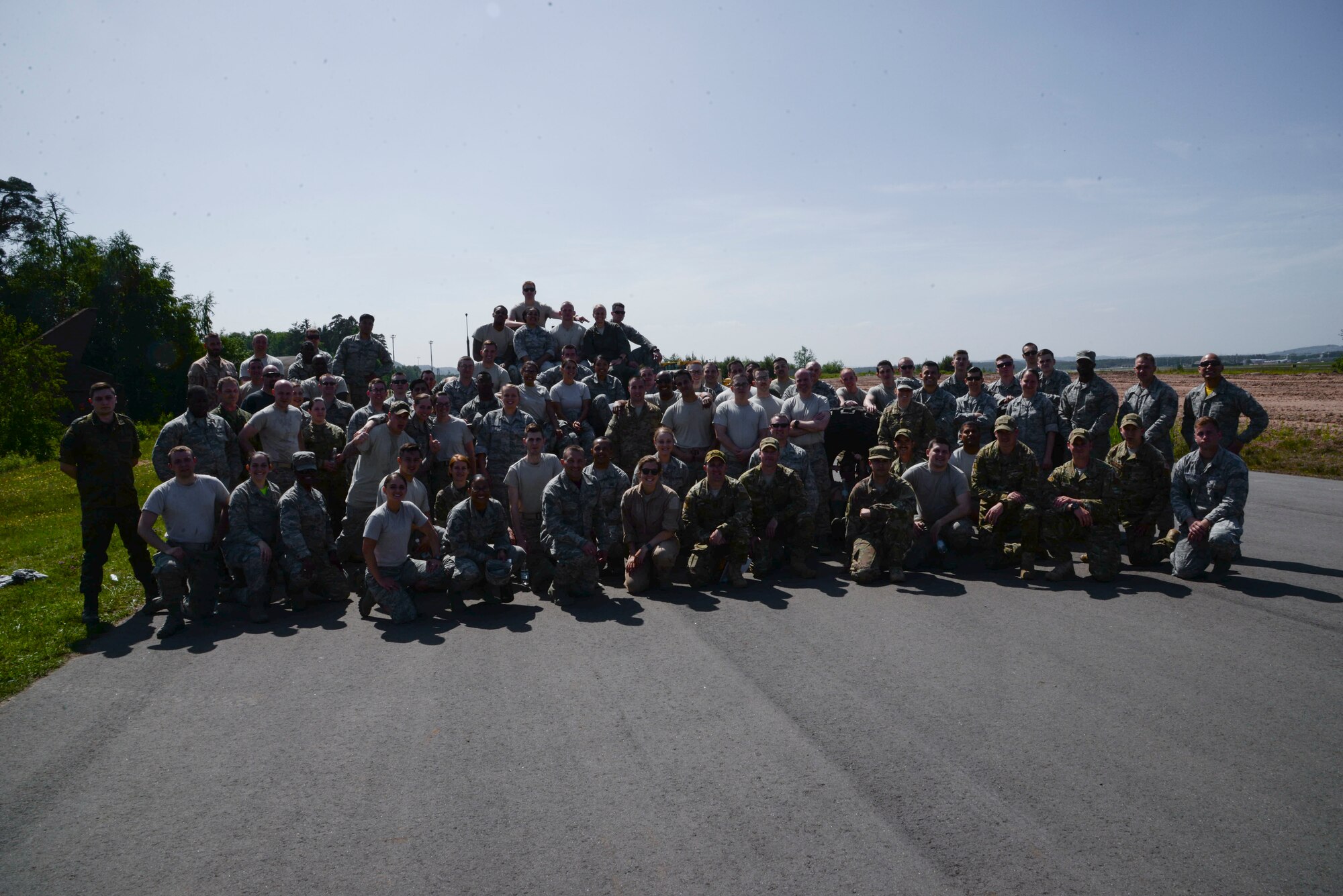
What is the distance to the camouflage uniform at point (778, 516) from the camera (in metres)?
9.48

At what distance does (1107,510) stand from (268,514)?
888 centimetres

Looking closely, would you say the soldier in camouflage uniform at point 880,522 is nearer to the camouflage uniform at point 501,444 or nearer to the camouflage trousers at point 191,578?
the camouflage uniform at point 501,444

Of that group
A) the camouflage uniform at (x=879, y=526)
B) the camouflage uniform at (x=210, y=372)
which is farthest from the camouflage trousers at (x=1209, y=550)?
the camouflage uniform at (x=210, y=372)

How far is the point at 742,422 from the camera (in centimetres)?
1075

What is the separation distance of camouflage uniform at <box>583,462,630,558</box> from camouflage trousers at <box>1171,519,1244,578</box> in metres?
5.87

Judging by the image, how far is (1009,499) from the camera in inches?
368

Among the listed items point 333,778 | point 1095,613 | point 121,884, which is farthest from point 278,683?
point 1095,613

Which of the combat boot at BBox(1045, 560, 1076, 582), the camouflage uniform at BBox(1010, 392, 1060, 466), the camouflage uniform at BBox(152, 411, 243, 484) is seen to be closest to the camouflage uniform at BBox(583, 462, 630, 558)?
the camouflage uniform at BBox(152, 411, 243, 484)

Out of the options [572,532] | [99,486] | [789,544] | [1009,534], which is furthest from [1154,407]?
[99,486]

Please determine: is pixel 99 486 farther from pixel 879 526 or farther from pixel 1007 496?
pixel 1007 496

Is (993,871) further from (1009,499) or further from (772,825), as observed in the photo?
(1009,499)

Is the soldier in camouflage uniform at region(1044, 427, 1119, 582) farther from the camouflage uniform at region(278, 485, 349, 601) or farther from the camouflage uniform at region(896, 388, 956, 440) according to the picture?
the camouflage uniform at region(278, 485, 349, 601)

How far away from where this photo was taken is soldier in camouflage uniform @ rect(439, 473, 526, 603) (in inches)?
330

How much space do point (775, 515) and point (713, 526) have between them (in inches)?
30.8
